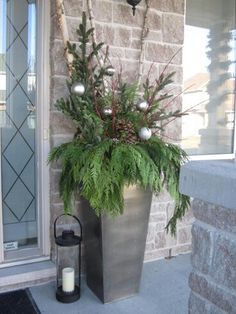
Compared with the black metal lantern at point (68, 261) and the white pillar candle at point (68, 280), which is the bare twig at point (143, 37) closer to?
the black metal lantern at point (68, 261)

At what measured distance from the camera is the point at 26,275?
227 centimetres

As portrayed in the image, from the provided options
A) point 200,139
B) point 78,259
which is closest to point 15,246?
point 78,259

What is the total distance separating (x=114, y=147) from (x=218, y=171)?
1.02m

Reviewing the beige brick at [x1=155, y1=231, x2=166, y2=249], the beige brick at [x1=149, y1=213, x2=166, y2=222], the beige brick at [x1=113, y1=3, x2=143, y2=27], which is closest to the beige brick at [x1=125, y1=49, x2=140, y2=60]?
the beige brick at [x1=113, y1=3, x2=143, y2=27]

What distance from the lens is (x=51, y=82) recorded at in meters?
2.31

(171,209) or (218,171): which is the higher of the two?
(218,171)

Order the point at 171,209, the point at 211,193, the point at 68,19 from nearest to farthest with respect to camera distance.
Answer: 1. the point at 211,193
2. the point at 68,19
3. the point at 171,209

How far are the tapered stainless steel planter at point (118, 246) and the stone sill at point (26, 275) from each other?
312mm

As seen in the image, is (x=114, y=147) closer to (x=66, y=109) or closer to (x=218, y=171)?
(x=66, y=109)

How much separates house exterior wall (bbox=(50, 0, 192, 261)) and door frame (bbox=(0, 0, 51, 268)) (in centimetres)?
4

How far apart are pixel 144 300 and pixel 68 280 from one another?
0.49 m

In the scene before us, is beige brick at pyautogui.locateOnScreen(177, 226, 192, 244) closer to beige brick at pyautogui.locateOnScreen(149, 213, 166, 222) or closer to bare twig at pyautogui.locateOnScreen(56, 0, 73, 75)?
beige brick at pyautogui.locateOnScreen(149, 213, 166, 222)

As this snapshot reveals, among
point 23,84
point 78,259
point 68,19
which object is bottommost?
point 78,259

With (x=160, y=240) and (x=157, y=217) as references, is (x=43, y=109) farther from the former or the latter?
(x=160, y=240)
